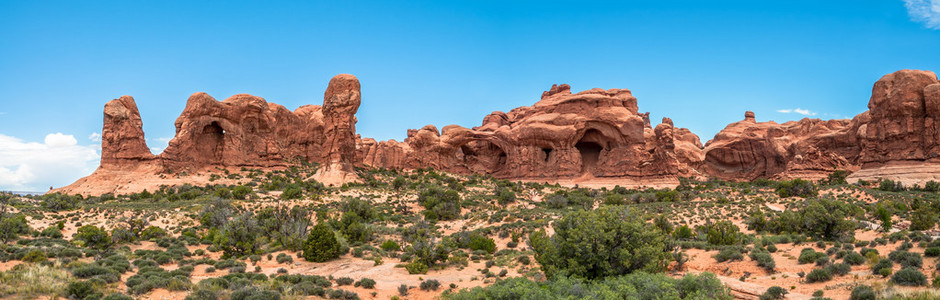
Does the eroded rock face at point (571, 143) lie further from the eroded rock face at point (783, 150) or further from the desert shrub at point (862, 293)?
the desert shrub at point (862, 293)

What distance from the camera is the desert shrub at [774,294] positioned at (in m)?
Answer: 13.3

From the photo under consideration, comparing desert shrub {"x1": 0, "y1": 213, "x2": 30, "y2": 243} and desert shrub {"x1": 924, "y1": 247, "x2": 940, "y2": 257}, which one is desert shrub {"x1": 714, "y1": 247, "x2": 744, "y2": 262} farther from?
desert shrub {"x1": 0, "y1": 213, "x2": 30, "y2": 243}

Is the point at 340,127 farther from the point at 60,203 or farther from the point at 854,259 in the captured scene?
the point at 854,259

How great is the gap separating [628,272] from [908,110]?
43.4 meters

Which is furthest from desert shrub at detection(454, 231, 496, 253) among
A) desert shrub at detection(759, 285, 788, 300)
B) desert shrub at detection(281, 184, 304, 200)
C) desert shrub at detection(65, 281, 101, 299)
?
desert shrub at detection(281, 184, 304, 200)

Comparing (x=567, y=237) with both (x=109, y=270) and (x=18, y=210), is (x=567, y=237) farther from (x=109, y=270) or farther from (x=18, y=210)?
(x=18, y=210)

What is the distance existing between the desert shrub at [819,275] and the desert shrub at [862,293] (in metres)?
1.58

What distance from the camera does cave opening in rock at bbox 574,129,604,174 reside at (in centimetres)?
5562

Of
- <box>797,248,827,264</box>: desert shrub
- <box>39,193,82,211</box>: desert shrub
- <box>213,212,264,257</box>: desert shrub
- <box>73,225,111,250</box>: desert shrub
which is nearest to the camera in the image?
<box>797,248,827,264</box>: desert shrub

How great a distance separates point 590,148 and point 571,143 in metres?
5.18

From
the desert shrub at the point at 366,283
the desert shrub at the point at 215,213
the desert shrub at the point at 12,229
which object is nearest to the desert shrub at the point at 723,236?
the desert shrub at the point at 366,283

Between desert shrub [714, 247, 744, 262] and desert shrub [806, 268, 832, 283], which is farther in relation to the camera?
desert shrub [714, 247, 744, 262]

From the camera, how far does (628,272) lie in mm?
15266

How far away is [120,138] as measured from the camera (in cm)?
4162
